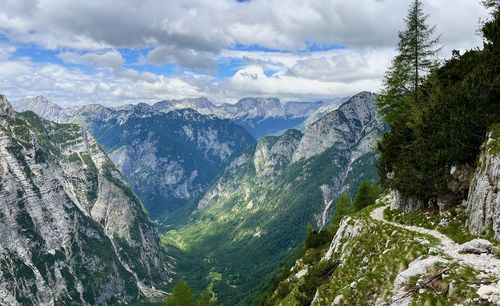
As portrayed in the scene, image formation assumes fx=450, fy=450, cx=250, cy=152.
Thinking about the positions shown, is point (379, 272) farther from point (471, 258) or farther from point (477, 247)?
point (477, 247)

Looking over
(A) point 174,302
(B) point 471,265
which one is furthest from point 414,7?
(A) point 174,302

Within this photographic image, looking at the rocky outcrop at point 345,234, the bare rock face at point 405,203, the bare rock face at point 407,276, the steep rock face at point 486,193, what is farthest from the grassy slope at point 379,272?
the bare rock face at point 405,203

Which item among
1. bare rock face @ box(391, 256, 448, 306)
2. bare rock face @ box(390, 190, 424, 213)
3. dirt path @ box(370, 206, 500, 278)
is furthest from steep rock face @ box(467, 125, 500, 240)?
bare rock face @ box(390, 190, 424, 213)

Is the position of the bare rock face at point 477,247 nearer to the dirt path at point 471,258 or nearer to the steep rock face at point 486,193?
the dirt path at point 471,258

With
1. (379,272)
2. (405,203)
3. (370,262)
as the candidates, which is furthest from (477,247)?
(405,203)

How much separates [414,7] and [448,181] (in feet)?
128

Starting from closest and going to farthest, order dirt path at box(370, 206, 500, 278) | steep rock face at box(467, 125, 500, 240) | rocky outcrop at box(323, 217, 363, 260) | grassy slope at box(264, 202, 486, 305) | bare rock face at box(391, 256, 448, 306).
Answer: grassy slope at box(264, 202, 486, 305) → dirt path at box(370, 206, 500, 278) → bare rock face at box(391, 256, 448, 306) → steep rock face at box(467, 125, 500, 240) → rocky outcrop at box(323, 217, 363, 260)

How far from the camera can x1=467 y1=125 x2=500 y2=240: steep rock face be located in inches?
1607

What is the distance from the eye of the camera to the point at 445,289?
33656 mm

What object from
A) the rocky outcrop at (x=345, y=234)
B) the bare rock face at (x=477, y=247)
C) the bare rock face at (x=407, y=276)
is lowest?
the rocky outcrop at (x=345, y=234)

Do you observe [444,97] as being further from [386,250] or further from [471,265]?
[471,265]

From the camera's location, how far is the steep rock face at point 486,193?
1607 inches

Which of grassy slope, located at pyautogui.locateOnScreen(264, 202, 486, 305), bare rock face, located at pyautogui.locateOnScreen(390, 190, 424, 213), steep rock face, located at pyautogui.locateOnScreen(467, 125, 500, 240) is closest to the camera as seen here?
grassy slope, located at pyautogui.locateOnScreen(264, 202, 486, 305)

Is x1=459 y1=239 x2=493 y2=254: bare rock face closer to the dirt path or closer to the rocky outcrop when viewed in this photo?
the dirt path
